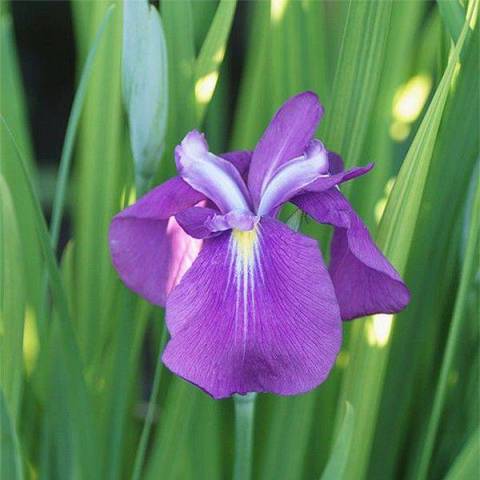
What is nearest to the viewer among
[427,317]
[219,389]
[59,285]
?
[219,389]

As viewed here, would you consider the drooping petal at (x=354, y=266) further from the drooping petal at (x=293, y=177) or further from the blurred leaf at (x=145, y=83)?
the blurred leaf at (x=145, y=83)

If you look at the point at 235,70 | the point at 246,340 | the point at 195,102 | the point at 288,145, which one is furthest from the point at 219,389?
the point at 235,70

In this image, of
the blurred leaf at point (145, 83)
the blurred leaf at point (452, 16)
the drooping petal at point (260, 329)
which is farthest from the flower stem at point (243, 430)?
the blurred leaf at point (452, 16)

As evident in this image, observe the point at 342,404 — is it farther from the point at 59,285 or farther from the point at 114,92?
the point at 114,92

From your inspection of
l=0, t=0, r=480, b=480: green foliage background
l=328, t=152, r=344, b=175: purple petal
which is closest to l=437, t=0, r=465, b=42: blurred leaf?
l=0, t=0, r=480, b=480: green foliage background

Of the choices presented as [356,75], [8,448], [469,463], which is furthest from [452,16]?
[8,448]

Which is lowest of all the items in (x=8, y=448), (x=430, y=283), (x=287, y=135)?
(x=8, y=448)

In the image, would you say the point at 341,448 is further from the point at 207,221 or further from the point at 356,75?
the point at 356,75
